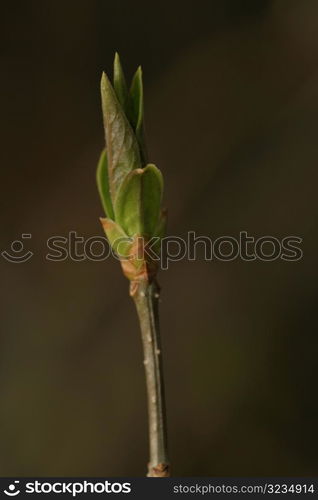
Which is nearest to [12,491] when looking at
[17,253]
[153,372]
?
[153,372]

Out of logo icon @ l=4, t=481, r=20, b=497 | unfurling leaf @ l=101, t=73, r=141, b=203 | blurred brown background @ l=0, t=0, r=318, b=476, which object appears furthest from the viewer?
blurred brown background @ l=0, t=0, r=318, b=476

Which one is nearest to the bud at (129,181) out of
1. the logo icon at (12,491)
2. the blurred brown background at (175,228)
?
the logo icon at (12,491)

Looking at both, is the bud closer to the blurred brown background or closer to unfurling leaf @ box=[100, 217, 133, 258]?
unfurling leaf @ box=[100, 217, 133, 258]

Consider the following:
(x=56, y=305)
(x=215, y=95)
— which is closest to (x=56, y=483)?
(x=56, y=305)

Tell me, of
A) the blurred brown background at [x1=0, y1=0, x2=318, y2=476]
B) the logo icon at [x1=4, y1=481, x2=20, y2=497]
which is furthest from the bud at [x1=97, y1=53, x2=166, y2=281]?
the blurred brown background at [x1=0, y1=0, x2=318, y2=476]

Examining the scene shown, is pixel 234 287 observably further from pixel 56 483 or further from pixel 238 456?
pixel 56 483

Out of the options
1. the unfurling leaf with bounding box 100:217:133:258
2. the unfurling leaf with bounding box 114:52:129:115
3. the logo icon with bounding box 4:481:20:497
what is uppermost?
the unfurling leaf with bounding box 114:52:129:115

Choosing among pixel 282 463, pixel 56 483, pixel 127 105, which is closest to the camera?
pixel 127 105
